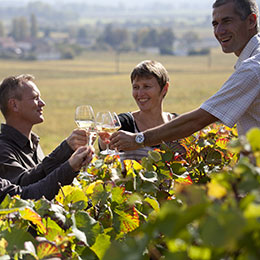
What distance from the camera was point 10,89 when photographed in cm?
370

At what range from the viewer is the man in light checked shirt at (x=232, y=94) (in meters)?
2.62

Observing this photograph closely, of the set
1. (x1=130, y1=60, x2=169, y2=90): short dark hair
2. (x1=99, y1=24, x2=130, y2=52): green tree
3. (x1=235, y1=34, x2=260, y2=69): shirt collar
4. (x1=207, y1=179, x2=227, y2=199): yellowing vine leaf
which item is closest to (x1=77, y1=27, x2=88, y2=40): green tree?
(x1=99, y1=24, x2=130, y2=52): green tree

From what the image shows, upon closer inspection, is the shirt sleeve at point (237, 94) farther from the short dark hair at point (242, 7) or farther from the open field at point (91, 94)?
the open field at point (91, 94)

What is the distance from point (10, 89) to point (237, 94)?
5.76ft

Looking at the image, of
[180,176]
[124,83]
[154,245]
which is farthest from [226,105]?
[124,83]

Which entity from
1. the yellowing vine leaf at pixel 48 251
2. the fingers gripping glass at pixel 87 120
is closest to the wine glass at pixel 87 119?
the fingers gripping glass at pixel 87 120

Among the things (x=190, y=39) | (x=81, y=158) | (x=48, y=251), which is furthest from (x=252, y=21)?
(x=190, y=39)

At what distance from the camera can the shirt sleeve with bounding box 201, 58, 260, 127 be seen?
2607 millimetres

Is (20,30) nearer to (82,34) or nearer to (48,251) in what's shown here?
(82,34)

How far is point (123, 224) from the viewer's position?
1.55 meters

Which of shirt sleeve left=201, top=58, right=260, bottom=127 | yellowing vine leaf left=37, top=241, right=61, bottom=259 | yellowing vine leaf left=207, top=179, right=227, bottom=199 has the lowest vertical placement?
yellowing vine leaf left=37, top=241, right=61, bottom=259

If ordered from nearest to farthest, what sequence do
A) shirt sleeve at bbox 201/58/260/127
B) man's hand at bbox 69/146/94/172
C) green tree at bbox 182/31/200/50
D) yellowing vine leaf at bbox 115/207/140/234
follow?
1. yellowing vine leaf at bbox 115/207/140/234
2. man's hand at bbox 69/146/94/172
3. shirt sleeve at bbox 201/58/260/127
4. green tree at bbox 182/31/200/50

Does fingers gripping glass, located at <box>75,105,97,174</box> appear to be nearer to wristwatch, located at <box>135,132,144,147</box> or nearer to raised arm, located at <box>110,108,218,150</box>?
raised arm, located at <box>110,108,218,150</box>

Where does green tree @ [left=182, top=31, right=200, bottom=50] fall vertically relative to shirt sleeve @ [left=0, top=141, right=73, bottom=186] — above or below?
below
